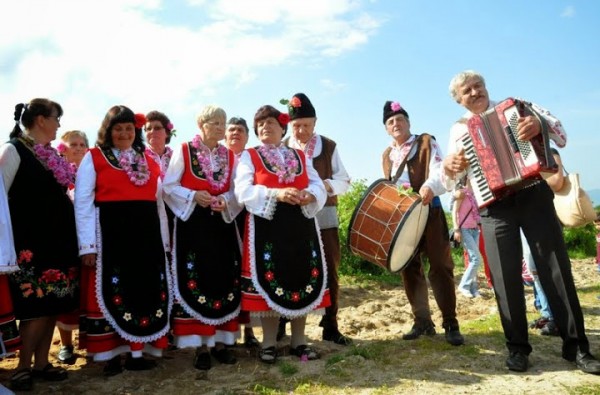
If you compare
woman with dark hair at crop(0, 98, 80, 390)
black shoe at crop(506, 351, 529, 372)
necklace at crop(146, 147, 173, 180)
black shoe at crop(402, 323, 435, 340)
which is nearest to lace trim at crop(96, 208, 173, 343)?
woman with dark hair at crop(0, 98, 80, 390)

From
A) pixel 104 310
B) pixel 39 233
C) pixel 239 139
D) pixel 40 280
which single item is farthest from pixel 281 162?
pixel 40 280

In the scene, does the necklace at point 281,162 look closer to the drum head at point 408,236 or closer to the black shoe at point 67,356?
the drum head at point 408,236

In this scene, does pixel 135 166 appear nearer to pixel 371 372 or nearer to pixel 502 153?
pixel 371 372

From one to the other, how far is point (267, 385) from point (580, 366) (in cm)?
219

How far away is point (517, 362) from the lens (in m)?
3.71

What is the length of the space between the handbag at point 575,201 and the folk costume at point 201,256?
2791mm

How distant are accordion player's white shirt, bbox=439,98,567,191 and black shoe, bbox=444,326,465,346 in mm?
1262

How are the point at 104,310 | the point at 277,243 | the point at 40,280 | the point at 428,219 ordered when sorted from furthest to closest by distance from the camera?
1. the point at 428,219
2. the point at 277,243
3. the point at 104,310
4. the point at 40,280

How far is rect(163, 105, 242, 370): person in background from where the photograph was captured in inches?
159

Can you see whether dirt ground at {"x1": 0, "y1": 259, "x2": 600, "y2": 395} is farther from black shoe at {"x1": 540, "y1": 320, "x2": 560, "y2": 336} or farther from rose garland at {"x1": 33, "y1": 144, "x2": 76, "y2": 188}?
rose garland at {"x1": 33, "y1": 144, "x2": 76, "y2": 188}

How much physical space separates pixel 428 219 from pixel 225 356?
81.5 inches

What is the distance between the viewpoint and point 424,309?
15.5 feet

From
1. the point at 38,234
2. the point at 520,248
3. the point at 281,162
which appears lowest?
the point at 520,248

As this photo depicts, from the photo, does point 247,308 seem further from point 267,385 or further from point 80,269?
point 80,269
